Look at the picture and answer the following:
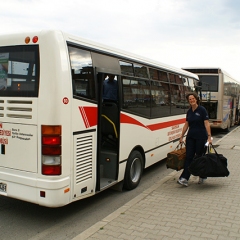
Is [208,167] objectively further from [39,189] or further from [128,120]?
[39,189]

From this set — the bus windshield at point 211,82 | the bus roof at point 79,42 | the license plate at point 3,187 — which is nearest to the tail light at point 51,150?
the license plate at point 3,187

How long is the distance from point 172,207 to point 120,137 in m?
1.54

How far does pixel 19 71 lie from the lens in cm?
445

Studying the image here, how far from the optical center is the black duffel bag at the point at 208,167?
593 centimetres

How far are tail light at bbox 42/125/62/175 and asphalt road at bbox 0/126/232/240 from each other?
0.90m

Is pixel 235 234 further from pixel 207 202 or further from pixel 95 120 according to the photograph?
pixel 95 120

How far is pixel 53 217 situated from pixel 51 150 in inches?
54.0

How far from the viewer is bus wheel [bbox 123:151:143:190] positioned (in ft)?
20.0

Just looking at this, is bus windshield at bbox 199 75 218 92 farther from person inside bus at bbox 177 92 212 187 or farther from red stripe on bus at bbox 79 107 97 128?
red stripe on bus at bbox 79 107 97 128

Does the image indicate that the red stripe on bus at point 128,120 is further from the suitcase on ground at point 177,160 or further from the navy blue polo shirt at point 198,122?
the navy blue polo shirt at point 198,122

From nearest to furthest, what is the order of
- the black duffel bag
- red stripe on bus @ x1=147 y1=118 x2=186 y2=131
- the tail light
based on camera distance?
the tail light → the black duffel bag → red stripe on bus @ x1=147 y1=118 x2=186 y2=131

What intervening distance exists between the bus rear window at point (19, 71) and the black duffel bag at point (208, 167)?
3449 mm

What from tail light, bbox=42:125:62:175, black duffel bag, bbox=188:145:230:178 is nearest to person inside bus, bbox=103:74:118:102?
tail light, bbox=42:125:62:175

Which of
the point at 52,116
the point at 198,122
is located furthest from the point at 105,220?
the point at 198,122
